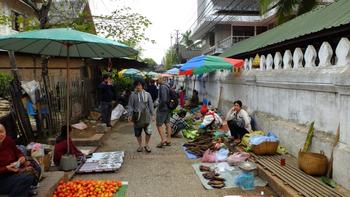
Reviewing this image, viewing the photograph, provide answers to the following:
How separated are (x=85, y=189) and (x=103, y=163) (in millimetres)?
1719

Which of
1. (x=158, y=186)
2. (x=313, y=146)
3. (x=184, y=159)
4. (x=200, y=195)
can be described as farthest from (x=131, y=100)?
(x=313, y=146)

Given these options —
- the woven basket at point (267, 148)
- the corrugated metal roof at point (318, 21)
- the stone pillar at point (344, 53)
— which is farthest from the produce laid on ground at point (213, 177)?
the corrugated metal roof at point (318, 21)

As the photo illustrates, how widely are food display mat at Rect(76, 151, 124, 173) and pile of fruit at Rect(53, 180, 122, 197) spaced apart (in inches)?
43.0

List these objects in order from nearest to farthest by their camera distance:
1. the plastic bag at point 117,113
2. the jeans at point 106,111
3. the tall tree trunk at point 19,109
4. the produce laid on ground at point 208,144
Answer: the tall tree trunk at point 19,109 < the produce laid on ground at point 208,144 < the jeans at point 106,111 < the plastic bag at point 117,113

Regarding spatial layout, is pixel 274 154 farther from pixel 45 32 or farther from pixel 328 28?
pixel 45 32

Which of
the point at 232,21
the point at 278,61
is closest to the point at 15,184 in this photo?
the point at 278,61

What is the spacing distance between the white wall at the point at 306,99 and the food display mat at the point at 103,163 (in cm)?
362

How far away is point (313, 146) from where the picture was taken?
6.11 meters

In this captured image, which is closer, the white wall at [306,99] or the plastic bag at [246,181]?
the white wall at [306,99]

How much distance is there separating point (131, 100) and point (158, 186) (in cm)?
288

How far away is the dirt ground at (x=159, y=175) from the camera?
5.67 m

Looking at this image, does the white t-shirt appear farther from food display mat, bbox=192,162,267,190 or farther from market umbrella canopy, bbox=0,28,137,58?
market umbrella canopy, bbox=0,28,137,58

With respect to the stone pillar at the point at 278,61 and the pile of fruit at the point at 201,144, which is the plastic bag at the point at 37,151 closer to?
the pile of fruit at the point at 201,144

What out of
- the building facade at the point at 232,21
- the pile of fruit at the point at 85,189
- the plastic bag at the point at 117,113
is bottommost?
the pile of fruit at the point at 85,189
